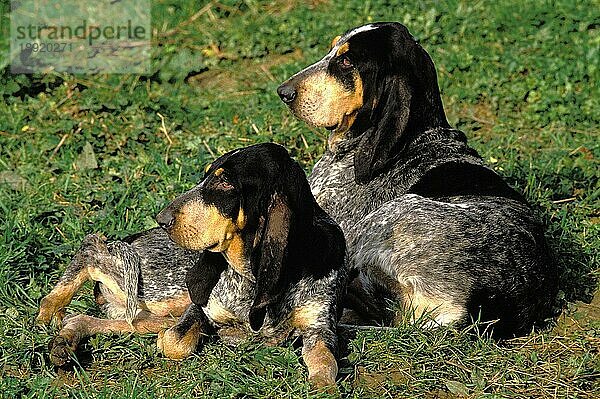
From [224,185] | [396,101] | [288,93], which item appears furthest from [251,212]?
[396,101]

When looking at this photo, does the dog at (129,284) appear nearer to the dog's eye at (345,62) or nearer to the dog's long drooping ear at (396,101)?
the dog's long drooping ear at (396,101)

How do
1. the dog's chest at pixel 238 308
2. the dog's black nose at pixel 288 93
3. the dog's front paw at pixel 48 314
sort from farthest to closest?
the dog's black nose at pixel 288 93 → the dog's front paw at pixel 48 314 → the dog's chest at pixel 238 308

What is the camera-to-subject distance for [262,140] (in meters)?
9.42

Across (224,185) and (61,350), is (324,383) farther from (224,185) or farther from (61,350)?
(61,350)

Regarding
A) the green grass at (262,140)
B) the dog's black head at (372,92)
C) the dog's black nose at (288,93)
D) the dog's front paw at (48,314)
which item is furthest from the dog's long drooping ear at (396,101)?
the dog's front paw at (48,314)

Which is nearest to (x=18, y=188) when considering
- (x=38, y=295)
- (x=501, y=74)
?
(x=38, y=295)

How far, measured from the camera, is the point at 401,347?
6.16 metres

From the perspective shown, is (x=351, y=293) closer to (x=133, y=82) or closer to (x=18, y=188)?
(x=18, y=188)

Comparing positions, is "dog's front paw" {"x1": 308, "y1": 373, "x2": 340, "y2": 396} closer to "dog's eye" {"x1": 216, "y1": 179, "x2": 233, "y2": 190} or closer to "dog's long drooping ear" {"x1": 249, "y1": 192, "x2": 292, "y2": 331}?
"dog's long drooping ear" {"x1": 249, "y1": 192, "x2": 292, "y2": 331}

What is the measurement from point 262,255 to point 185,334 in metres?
0.75

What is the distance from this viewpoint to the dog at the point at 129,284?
6.48 m

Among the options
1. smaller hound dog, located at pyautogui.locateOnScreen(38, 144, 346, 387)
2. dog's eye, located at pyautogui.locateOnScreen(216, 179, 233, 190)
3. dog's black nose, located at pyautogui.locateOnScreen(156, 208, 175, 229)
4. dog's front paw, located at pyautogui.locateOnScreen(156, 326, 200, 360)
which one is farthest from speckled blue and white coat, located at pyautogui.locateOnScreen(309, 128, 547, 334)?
dog's black nose, located at pyautogui.locateOnScreen(156, 208, 175, 229)

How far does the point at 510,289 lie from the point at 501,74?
4.92 metres

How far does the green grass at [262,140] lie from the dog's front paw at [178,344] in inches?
2.4
